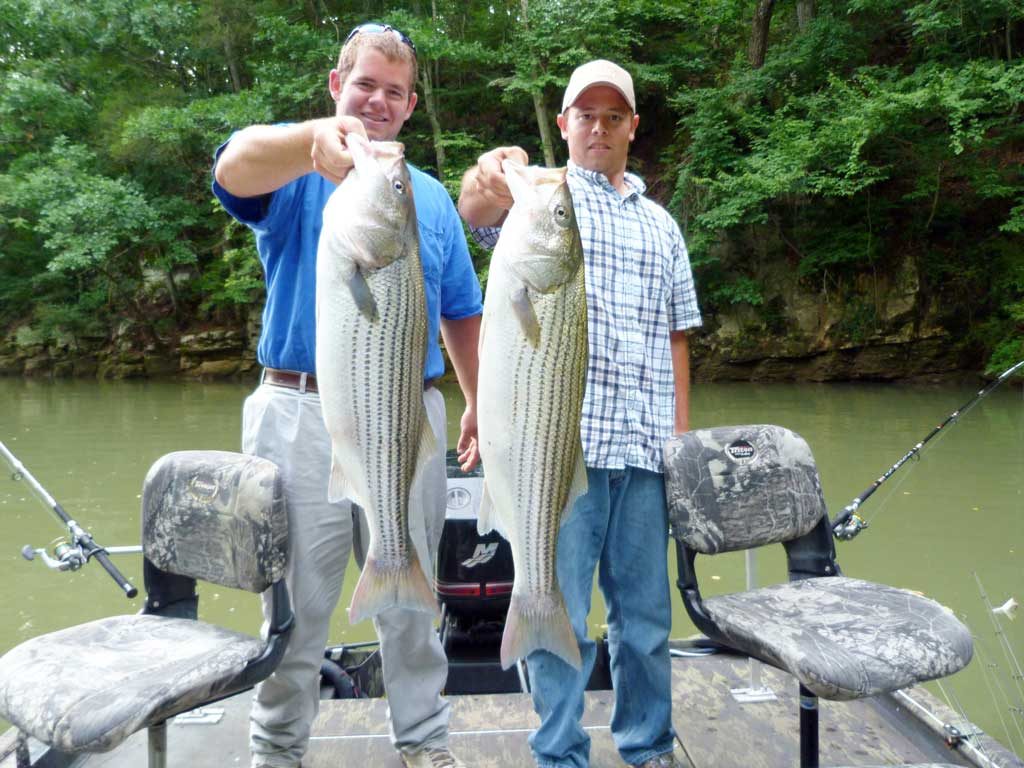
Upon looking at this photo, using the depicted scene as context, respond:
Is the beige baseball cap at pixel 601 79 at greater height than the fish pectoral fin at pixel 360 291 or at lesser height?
greater

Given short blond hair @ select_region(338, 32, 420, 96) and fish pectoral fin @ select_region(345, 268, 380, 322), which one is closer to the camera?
fish pectoral fin @ select_region(345, 268, 380, 322)

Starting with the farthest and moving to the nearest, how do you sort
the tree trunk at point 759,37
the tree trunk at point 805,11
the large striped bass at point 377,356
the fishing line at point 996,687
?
the tree trunk at point 805,11 → the tree trunk at point 759,37 → the fishing line at point 996,687 → the large striped bass at point 377,356

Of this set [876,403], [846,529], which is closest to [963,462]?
[876,403]

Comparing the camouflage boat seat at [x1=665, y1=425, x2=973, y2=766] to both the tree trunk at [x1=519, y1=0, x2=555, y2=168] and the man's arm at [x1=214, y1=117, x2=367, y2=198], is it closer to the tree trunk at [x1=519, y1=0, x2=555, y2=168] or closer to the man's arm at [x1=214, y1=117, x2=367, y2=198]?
the man's arm at [x1=214, y1=117, x2=367, y2=198]

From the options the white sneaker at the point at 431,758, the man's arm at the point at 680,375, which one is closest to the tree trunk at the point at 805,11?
the man's arm at the point at 680,375

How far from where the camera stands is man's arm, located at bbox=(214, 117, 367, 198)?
1.70 m

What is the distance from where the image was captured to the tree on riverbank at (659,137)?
48.4 feet

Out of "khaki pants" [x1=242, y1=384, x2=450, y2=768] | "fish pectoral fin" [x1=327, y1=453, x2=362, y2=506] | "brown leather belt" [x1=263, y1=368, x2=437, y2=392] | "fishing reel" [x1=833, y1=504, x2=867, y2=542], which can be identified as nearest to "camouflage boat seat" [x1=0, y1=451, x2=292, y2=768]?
"khaki pants" [x1=242, y1=384, x2=450, y2=768]

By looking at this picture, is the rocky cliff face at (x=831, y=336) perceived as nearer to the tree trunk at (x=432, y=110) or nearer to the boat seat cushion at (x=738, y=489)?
the tree trunk at (x=432, y=110)

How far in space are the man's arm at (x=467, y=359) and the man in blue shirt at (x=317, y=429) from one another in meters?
0.14

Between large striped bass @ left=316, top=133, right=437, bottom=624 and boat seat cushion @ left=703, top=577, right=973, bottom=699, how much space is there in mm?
944

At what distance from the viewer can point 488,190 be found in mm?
1892

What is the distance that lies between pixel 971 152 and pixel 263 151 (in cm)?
1573

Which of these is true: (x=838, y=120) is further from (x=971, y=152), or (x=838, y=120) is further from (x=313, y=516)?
(x=313, y=516)
